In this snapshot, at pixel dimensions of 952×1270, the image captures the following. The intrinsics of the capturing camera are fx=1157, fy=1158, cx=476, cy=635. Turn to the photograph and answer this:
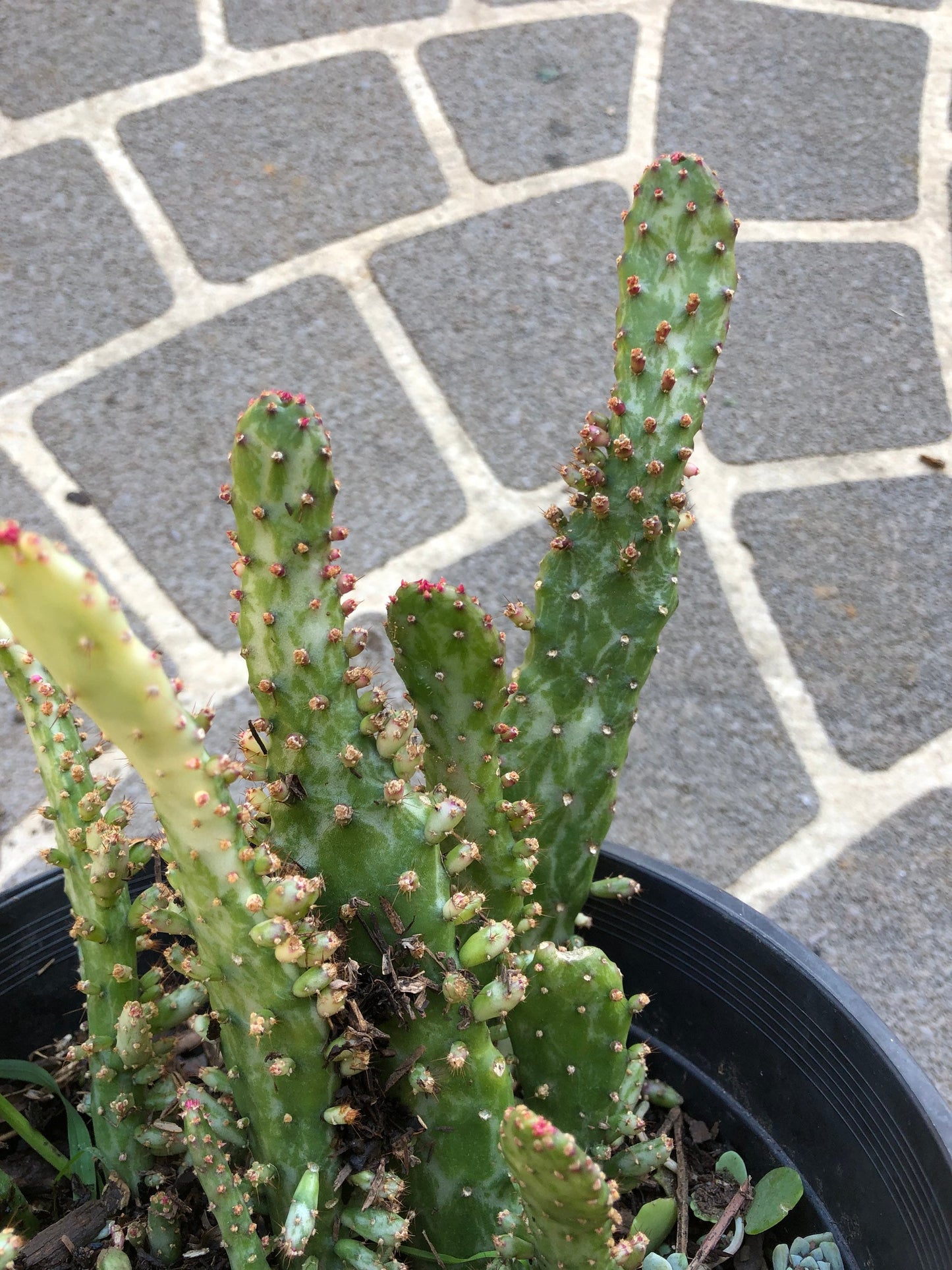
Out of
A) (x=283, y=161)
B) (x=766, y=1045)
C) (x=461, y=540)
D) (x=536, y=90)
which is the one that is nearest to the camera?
(x=766, y=1045)

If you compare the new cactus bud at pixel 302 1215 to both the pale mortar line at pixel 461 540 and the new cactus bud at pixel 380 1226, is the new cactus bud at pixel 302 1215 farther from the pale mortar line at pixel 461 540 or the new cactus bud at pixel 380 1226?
the pale mortar line at pixel 461 540

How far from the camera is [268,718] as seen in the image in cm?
73

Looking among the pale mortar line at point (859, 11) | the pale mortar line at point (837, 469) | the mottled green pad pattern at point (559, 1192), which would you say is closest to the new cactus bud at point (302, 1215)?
the mottled green pad pattern at point (559, 1192)

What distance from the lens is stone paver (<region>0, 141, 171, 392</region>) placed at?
74.9 inches

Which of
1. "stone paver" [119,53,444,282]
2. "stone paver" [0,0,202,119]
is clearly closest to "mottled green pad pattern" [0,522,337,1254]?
"stone paver" [119,53,444,282]

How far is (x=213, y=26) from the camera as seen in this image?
214 cm

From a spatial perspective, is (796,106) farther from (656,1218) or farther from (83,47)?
(656,1218)

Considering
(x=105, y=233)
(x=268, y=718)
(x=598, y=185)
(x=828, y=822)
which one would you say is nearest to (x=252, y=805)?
(x=268, y=718)

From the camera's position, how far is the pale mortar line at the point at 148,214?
1960mm

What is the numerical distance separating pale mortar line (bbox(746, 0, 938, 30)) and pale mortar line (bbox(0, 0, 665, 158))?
1.03 feet

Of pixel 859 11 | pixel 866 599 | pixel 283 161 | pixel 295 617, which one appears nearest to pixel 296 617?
pixel 295 617

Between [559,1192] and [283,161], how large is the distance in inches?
74.7

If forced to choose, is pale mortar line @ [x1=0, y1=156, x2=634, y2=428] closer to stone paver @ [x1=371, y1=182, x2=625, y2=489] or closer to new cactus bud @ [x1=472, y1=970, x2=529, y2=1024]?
stone paver @ [x1=371, y1=182, x2=625, y2=489]

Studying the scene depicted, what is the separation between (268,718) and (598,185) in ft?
5.50
